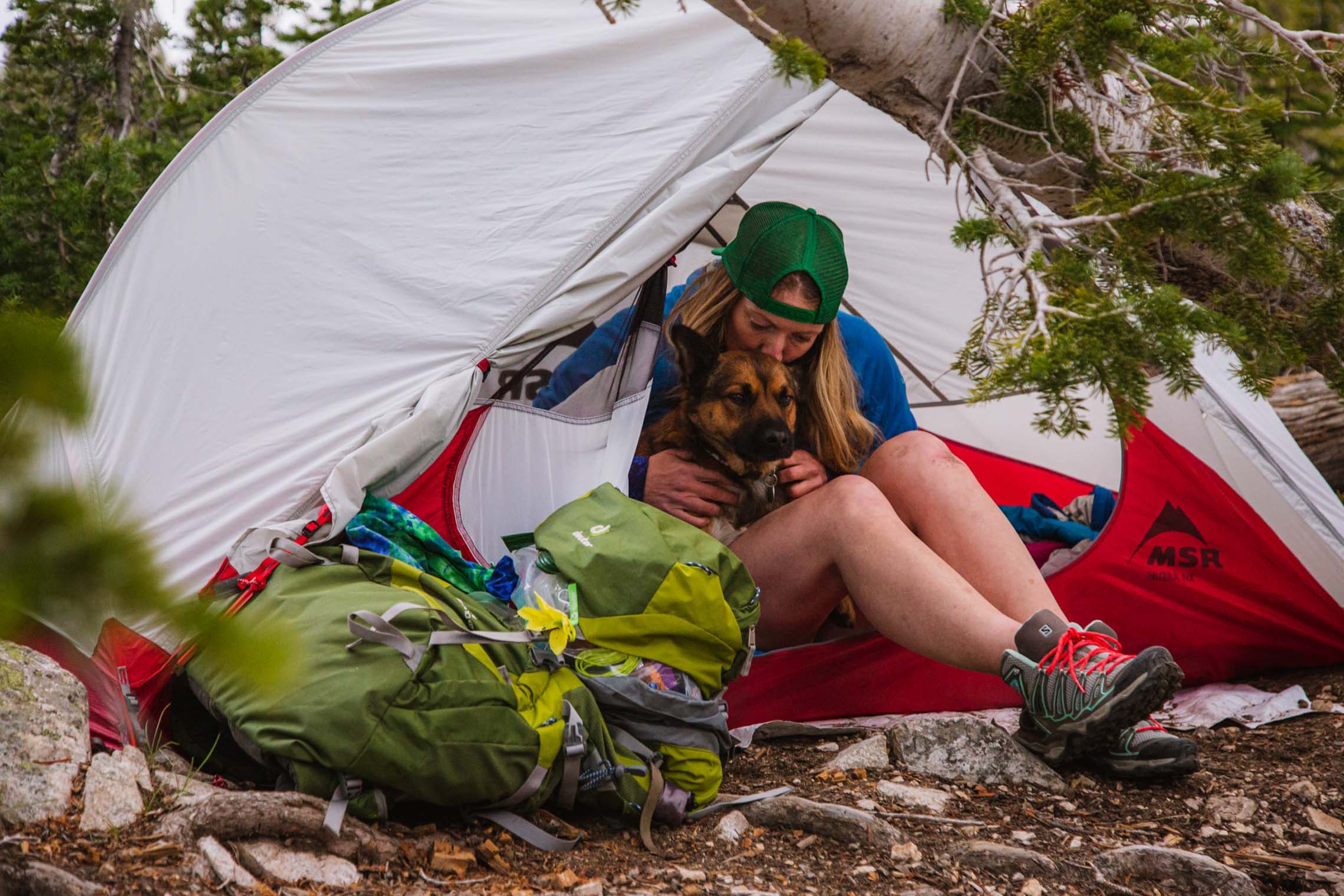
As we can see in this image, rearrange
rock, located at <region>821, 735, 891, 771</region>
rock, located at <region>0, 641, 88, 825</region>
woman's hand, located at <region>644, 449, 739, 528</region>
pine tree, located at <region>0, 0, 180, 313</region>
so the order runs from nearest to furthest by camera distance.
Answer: rock, located at <region>0, 641, 88, 825</region>, rock, located at <region>821, 735, 891, 771</region>, woman's hand, located at <region>644, 449, 739, 528</region>, pine tree, located at <region>0, 0, 180, 313</region>

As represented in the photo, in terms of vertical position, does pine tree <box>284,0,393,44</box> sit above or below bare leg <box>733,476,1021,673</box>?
above

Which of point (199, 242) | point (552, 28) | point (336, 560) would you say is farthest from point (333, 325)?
point (552, 28)

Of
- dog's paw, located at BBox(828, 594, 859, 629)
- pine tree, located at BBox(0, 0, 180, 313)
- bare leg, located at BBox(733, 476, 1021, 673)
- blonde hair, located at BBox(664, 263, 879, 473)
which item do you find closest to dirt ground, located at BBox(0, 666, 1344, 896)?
bare leg, located at BBox(733, 476, 1021, 673)

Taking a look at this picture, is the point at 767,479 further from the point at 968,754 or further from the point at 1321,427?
the point at 1321,427

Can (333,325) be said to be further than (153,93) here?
No

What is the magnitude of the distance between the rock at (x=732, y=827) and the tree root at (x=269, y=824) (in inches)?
26.3

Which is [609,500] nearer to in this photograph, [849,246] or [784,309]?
[784,309]

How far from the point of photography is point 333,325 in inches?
107

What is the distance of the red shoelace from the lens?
2291mm

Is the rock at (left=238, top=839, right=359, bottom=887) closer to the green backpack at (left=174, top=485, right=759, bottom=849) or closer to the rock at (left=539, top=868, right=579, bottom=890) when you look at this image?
the green backpack at (left=174, top=485, right=759, bottom=849)

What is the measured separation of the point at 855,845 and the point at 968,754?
56cm

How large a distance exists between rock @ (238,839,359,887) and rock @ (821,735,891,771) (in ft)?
4.06

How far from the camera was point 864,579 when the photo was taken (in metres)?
2.68

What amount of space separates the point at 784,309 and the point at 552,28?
1.06m
